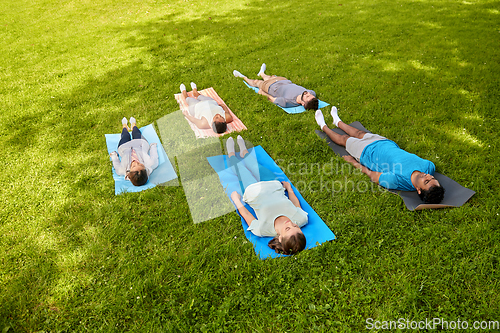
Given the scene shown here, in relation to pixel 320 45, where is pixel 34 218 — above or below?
below

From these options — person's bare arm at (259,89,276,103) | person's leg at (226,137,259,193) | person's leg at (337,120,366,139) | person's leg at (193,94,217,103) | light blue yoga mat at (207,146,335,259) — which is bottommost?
light blue yoga mat at (207,146,335,259)

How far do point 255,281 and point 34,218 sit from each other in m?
3.21

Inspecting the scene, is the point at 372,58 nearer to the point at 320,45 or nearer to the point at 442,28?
the point at 320,45

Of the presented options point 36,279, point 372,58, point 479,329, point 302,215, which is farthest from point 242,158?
point 372,58

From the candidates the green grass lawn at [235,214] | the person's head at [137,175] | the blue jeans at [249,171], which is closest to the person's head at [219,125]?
the green grass lawn at [235,214]

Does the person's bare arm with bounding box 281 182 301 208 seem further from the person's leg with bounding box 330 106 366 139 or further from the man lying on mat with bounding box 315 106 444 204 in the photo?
the person's leg with bounding box 330 106 366 139

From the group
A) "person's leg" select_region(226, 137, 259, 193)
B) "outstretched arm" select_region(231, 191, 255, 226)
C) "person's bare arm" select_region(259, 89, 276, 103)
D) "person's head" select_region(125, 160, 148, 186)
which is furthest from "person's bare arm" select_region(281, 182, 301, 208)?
"person's bare arm" select_region(259, 89, 276, 103)

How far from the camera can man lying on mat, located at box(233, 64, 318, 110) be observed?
6.14 metres

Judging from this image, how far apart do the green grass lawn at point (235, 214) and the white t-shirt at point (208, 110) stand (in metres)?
0.60

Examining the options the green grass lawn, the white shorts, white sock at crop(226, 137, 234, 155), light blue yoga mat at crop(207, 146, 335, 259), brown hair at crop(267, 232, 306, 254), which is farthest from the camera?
white sock at crop(226, 137, 234, 155)

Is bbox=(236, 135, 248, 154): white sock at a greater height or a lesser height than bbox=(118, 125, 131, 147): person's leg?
lesser

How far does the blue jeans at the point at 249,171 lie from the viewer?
4469 millimetres

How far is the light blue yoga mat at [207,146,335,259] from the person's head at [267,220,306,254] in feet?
0.32

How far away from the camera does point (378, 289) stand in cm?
308
